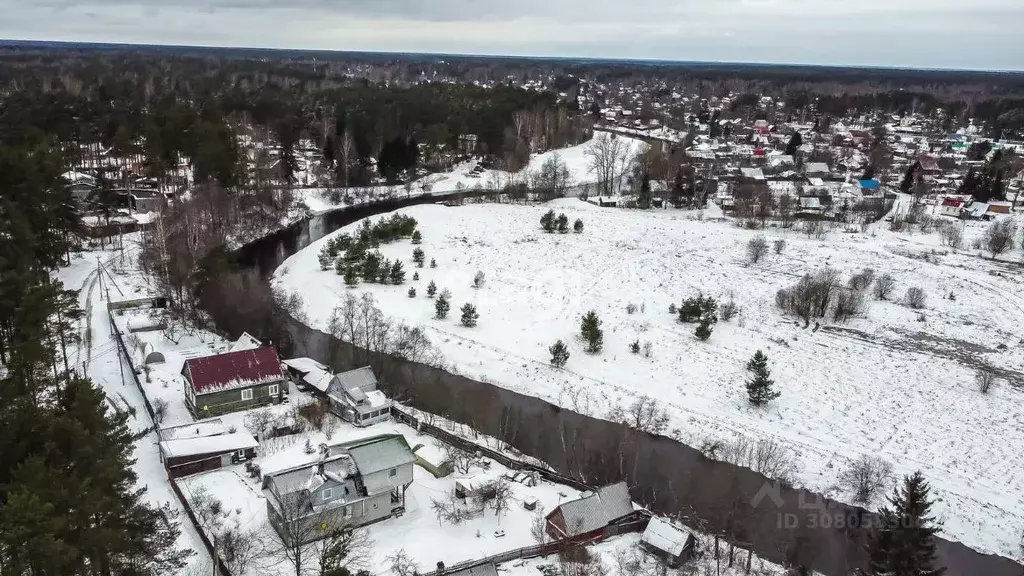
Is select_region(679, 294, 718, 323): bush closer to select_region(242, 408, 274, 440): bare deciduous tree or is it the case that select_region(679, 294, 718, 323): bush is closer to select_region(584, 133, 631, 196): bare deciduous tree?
select_region(242, 408, 274, 440): bare deciduous tree

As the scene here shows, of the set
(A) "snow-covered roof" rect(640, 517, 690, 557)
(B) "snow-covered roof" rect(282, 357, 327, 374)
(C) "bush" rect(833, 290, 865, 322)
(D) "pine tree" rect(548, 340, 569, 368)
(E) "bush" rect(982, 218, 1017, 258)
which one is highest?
→ (E) "bush" rect(982, 218, 1017, 258)

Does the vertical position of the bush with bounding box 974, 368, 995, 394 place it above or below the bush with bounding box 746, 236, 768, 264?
below

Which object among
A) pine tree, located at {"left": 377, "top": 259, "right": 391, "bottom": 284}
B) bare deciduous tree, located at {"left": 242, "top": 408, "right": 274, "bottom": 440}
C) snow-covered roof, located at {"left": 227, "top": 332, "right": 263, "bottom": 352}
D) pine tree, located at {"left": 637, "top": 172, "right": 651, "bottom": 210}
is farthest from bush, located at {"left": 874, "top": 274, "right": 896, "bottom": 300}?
snow-covered roof, located at {"left": 227, "top": 332, "right": 263, "bottom": 352}

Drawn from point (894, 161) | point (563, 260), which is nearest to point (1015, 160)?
point (894, 161)

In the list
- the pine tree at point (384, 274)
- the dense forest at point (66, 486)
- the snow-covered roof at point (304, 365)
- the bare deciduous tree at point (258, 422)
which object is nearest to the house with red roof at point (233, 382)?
the bare deciduous tree at point (258, 422)

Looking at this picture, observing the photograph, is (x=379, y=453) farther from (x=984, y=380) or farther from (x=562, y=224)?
(x=562, y=224)
